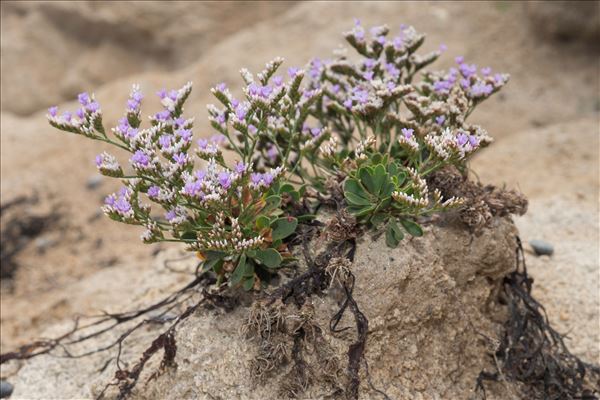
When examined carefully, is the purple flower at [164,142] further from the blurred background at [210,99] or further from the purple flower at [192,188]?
the blurred background at [210,99]

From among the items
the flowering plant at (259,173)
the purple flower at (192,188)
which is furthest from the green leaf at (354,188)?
the purple flower at (192,188)

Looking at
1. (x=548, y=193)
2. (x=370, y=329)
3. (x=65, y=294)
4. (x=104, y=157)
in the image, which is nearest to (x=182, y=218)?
(x=104, y=157)

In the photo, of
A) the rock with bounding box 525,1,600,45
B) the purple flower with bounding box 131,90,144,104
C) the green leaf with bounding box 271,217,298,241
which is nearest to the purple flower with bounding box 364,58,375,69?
the green leaf with bounding box 271,217,298,241

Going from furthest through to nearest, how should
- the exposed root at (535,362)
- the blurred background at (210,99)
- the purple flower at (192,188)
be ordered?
the blurred background at (210,99)
the exposed root at (535,362)
the purple flower at (192,188)

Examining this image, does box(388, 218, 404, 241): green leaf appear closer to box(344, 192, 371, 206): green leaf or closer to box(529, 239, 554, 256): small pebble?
box(344, 192, 371, 206): green leaf

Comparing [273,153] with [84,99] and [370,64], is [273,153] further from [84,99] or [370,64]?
[84,99]

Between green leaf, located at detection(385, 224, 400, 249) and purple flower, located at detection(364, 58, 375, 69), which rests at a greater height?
purple flower, located at detection(364, 58, 375, 69)

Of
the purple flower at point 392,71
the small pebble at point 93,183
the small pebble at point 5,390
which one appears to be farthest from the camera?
the small pebble at point 93,183
